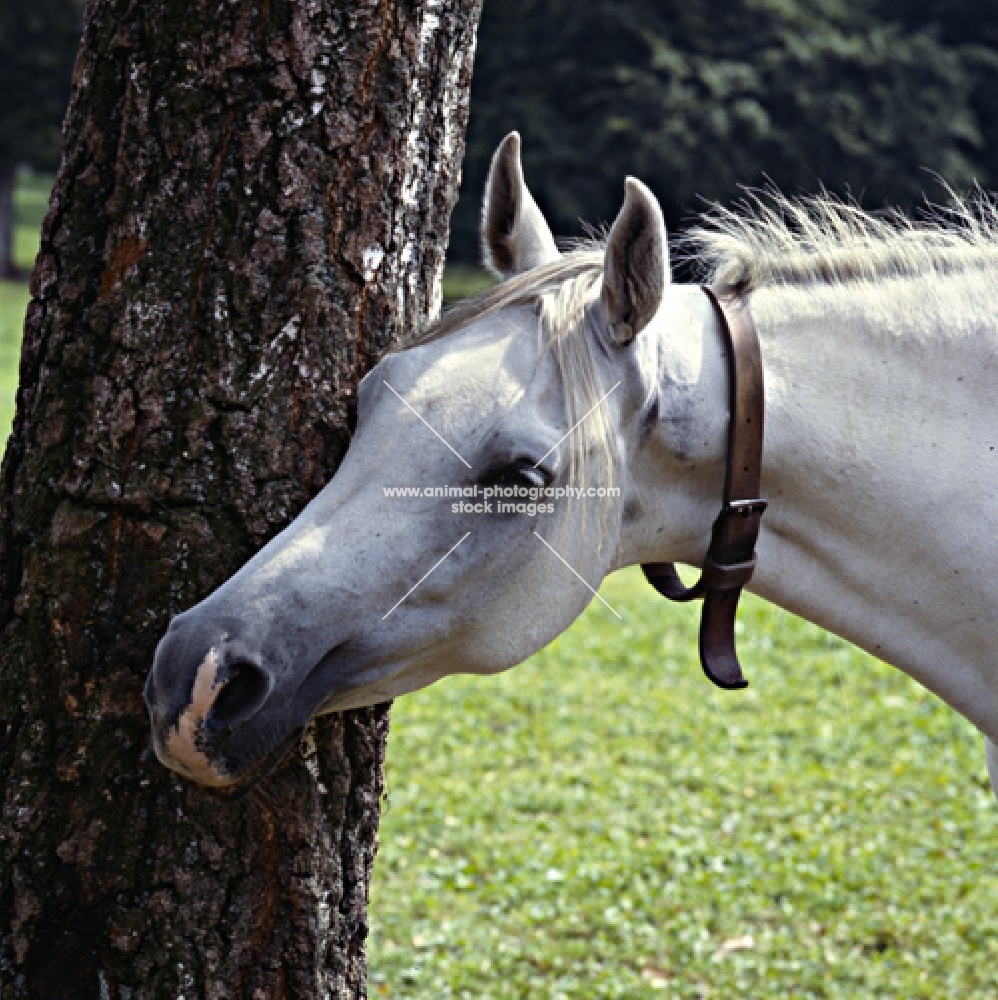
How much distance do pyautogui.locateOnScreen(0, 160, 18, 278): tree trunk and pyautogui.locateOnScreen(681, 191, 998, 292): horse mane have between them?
A: 91.4 ft

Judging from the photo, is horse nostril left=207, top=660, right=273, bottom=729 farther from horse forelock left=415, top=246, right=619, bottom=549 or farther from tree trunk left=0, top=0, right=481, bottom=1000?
horse forelock left=415, top=246, right=619, bottom=549

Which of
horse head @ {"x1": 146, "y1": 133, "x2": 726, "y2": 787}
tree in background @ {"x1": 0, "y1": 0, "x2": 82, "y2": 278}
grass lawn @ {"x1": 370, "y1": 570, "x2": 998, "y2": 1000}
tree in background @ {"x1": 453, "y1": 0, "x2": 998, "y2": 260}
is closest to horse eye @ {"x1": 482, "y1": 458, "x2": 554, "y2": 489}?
horse head @ {"x1": 146, "y1": 133, "x2": 726, "y2": 787}

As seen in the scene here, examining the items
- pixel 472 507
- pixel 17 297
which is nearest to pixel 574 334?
pixel 472 507

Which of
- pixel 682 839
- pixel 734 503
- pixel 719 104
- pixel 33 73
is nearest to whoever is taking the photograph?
pixel 734 503

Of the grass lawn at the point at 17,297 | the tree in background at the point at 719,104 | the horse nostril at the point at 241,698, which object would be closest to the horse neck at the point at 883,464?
the horse nostril at the point at 241,698

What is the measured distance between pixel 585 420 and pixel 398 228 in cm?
56

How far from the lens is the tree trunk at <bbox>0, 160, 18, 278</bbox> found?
27.0 metres

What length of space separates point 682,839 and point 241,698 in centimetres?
350

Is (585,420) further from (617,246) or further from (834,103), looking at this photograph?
(834,103)

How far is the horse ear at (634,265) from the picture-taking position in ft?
5.96

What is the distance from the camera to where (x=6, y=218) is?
2728 cm

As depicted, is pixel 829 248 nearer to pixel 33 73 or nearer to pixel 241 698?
pixel 241 698

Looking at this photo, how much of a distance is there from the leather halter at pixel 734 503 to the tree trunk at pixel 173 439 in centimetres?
66

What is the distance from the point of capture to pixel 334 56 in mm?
2090
